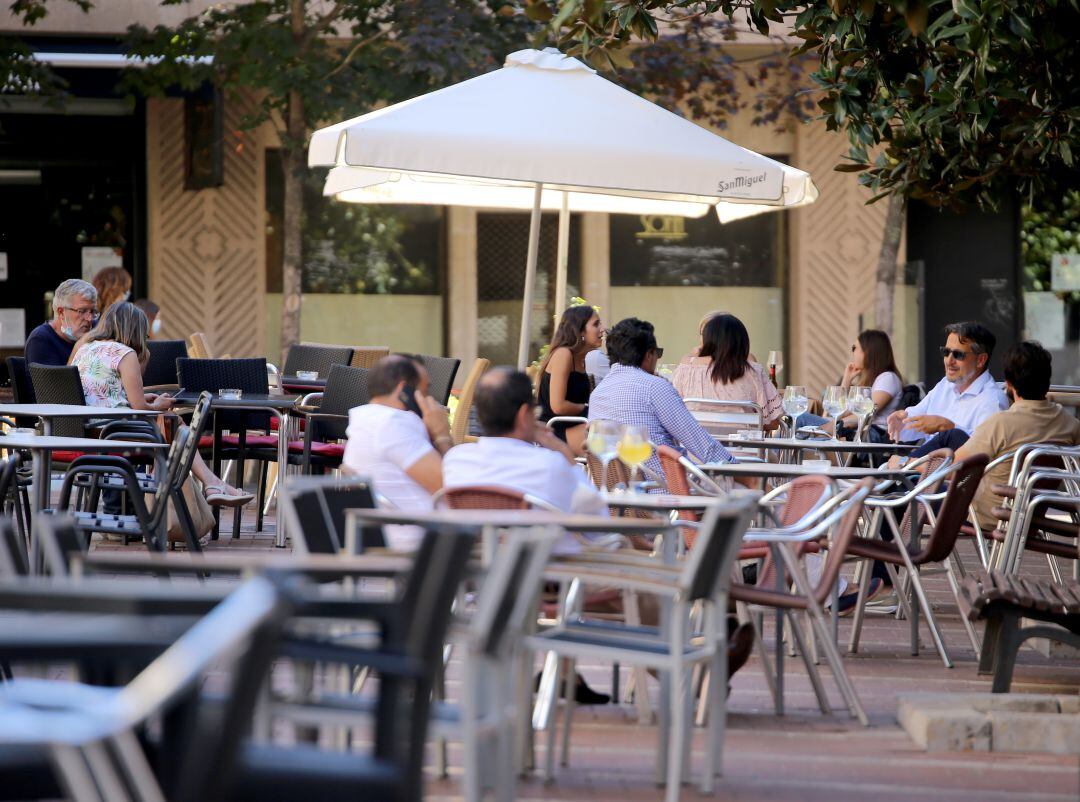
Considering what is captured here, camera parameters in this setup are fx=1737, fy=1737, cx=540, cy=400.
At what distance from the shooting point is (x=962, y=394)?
369 inches

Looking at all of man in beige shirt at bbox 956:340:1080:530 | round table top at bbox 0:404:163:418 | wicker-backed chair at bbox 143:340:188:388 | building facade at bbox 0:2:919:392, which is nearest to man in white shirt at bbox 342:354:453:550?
round table top at bbox 0:404:163:418

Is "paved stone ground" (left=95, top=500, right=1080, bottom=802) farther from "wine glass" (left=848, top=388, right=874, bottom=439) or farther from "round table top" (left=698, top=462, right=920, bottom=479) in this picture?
"wine glass" (left=848, top=388, right=874, bottom=439)

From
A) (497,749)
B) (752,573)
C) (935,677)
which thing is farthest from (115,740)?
(752,573)

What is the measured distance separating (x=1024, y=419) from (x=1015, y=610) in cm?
256

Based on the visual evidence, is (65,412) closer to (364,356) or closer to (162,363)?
(162,363)

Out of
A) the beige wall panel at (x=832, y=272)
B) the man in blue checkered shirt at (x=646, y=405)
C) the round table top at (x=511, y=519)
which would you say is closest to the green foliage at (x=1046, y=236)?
the beige wall panel at (x=832, y=272)

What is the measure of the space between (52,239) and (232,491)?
9.52m

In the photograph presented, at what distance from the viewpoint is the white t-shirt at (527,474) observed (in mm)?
5176

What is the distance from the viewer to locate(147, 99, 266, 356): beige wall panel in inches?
733

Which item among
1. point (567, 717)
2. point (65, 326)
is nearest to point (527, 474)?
point (567, 717)

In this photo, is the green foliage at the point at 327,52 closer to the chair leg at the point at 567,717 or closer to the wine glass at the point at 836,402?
the wine glass at the point at 836,402

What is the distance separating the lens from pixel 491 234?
19.6 m

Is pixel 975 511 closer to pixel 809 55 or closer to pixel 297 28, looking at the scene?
pixel 297 28

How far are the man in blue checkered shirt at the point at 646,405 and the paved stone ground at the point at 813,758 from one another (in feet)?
4.13
